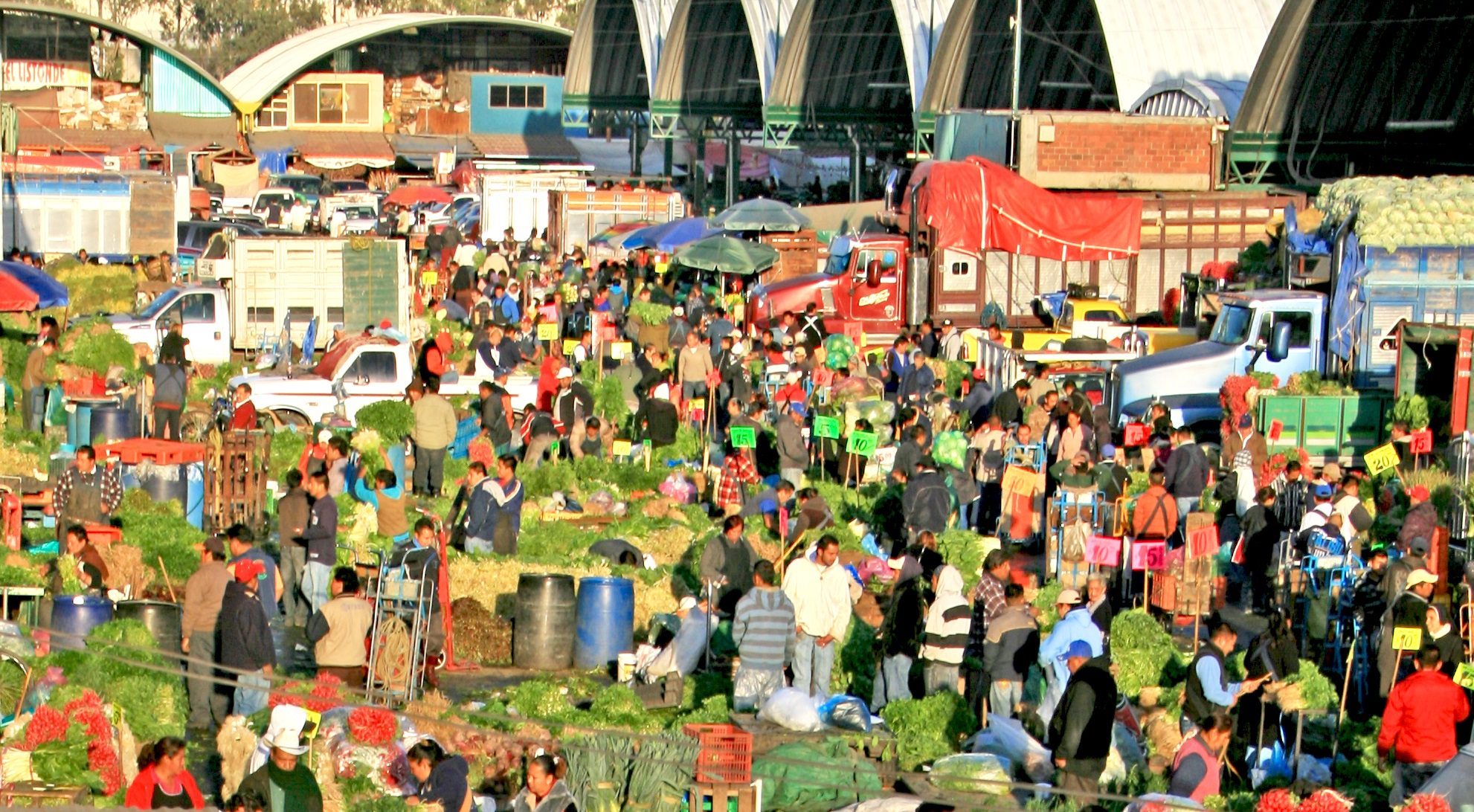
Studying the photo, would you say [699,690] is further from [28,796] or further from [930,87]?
[930,87]

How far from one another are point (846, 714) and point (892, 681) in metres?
1.15

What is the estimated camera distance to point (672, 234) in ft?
117

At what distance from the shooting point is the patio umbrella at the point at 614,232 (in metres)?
38.2

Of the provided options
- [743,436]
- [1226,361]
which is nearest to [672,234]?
[1226,361]

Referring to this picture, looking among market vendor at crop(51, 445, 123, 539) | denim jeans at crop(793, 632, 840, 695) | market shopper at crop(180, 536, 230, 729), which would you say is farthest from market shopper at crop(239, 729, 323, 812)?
market vendor at crop(51, 445, 123, 539)

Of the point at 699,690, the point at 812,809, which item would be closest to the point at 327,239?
the point at 699,690

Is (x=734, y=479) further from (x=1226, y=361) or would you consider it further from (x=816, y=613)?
(x=1226, y=361)

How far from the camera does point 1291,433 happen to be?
20.7m

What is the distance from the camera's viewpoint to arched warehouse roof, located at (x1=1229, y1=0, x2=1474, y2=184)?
3612 centimetres

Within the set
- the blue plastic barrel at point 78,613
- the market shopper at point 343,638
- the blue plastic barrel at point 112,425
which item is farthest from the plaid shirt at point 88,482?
the market shopper at point 343,638

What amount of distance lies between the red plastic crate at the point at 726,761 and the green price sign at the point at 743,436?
9502 millimetres

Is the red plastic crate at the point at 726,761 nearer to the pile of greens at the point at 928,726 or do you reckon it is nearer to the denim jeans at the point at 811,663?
the pile of greens at the point at 928,726

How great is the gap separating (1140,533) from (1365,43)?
915 inches

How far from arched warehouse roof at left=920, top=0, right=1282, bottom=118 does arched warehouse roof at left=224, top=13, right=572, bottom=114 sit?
29909 millimetres
